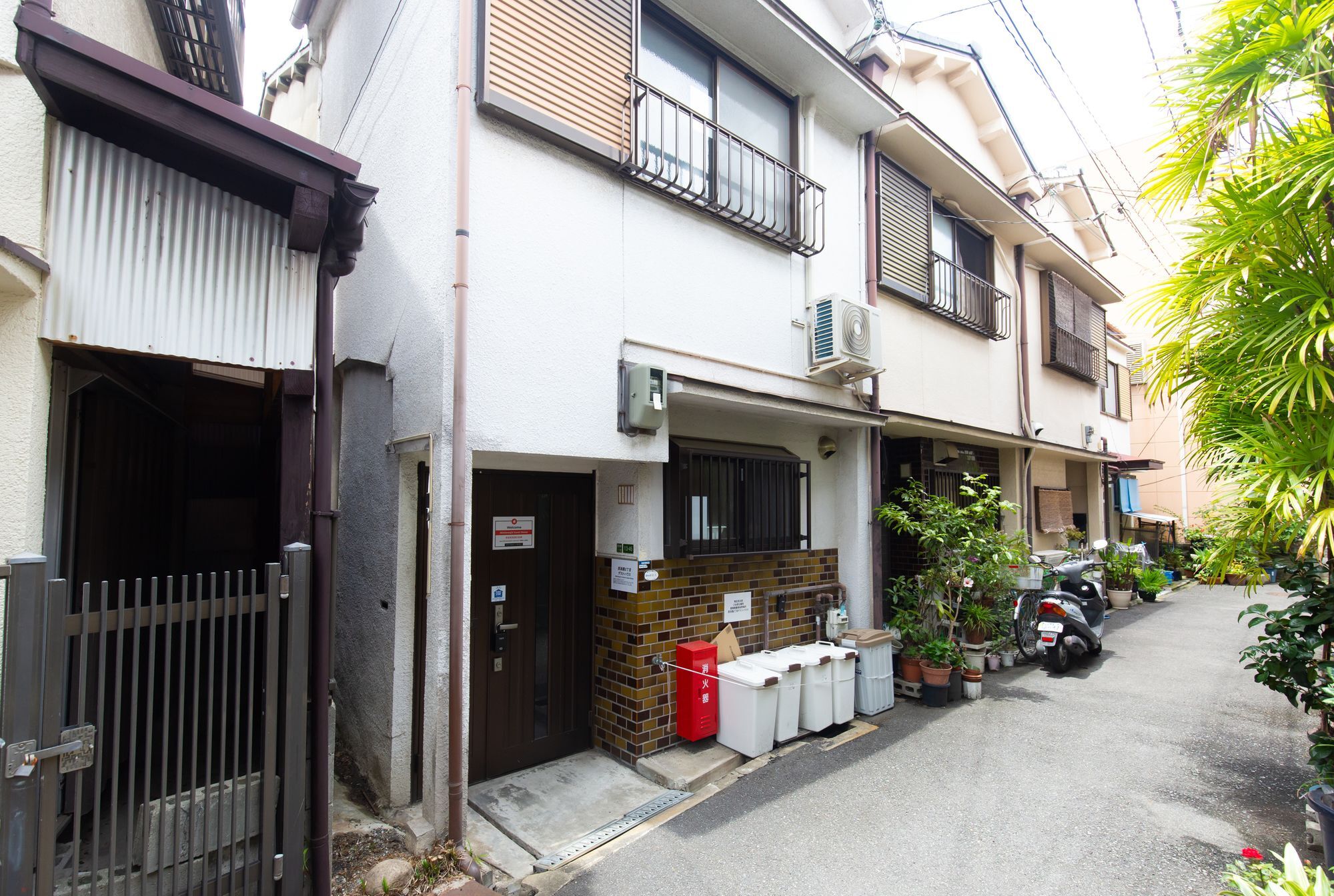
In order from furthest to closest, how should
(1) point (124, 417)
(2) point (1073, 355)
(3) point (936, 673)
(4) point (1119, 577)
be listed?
(4) point (1119, 577) < (2) point (1073, 355) < (3) point (936, 673) < (1) point (124, 417)

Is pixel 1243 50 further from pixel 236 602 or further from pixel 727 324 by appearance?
pixel 236 602

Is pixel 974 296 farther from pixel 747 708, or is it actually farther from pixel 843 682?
pixel 747 708

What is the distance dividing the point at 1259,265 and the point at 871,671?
424 centimetres

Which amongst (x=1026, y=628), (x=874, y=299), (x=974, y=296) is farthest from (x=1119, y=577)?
(x=874, y=299)

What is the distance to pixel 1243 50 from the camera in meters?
3.31

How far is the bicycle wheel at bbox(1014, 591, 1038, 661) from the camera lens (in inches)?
323

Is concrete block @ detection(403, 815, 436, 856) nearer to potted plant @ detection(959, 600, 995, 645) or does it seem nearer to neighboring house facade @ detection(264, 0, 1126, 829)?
neighboring house facade @ detection(264, 0, 1126, 829)

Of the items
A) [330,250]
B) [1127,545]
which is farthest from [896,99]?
[1127,545]

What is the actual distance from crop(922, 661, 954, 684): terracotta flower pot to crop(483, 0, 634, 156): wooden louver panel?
224 inches

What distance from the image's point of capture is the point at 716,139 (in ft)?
18.2

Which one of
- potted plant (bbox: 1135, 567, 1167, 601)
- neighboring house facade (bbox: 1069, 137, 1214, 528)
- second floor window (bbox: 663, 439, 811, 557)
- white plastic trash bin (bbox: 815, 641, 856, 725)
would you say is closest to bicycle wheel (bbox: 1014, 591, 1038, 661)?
white plastic trash bin (bbox: 815, 641, 856, 725)

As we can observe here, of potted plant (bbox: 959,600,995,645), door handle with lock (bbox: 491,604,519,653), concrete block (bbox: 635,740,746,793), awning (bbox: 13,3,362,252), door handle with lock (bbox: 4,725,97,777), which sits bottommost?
concrete block (bbox: 635,740,746,793)


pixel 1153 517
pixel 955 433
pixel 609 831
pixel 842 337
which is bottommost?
pixel 609 831

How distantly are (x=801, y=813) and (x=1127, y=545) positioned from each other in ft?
44.8
